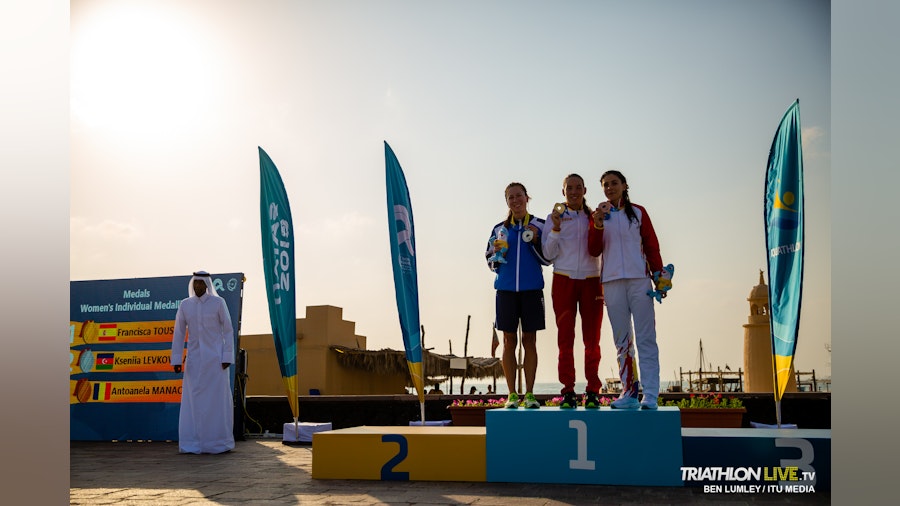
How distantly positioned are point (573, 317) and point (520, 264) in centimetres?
64

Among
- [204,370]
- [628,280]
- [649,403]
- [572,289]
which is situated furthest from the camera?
[204,370]

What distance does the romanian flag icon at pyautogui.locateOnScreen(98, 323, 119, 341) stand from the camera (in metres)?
11.2

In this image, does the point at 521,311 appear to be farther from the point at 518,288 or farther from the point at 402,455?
the point at 402,455

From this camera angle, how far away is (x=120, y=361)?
11.1 m

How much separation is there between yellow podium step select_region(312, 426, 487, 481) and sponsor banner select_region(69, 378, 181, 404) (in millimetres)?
5617

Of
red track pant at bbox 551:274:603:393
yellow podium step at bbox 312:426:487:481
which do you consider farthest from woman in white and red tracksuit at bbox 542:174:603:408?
yellow podium step at bbox 312:426:487:481

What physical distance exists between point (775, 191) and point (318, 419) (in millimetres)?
7401

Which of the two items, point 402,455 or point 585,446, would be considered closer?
point 585,446

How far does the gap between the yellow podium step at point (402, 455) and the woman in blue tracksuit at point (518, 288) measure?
676 millimetres

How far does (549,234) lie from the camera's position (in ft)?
19.3

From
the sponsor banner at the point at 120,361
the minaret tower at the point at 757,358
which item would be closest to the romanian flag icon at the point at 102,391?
the sponsor banner at the point at 120,361

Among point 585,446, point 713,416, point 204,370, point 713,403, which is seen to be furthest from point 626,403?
point 204,370

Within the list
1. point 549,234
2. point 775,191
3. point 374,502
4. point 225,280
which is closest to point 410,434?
point 374,502

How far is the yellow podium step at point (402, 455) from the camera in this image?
217 inches
